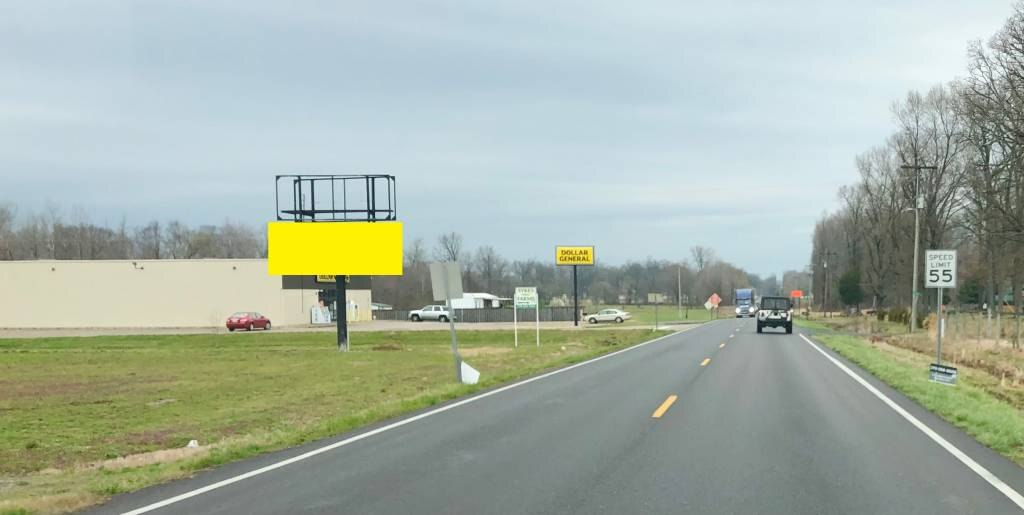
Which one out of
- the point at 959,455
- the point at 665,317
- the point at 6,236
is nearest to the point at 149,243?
the point at 6,236

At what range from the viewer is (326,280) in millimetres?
41750

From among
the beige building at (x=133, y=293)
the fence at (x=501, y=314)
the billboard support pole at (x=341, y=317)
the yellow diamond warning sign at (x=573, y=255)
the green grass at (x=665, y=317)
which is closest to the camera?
the billboard support pole at (x=341, y=317)

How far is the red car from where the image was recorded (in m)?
62.8

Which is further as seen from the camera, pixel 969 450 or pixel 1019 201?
pixel 1019 201

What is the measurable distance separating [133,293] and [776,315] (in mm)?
52625

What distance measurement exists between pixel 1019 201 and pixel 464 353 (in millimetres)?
22820

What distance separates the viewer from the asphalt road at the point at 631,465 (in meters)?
7.09

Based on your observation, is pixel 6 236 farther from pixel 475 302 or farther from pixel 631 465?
pixel 631 465

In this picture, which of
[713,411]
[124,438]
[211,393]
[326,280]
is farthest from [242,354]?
[713,411]

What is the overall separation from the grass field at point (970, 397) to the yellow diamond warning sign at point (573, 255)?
50789 millimetres

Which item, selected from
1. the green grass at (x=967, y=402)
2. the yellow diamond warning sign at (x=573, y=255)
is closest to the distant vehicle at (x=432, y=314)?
the yellow diamond warning sign at (x=573, y=255)

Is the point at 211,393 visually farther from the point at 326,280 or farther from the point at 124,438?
the point at 326,280

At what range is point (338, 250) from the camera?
36594 millimetres

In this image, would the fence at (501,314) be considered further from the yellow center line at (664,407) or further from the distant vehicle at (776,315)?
the yellow center line at (664,407)
